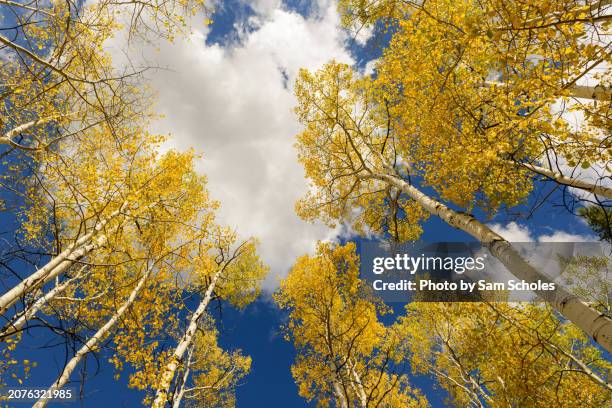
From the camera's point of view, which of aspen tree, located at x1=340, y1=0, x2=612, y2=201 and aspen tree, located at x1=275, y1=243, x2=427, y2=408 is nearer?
aspen tree, located at x1=340, y1=0, x2=612, y2=201

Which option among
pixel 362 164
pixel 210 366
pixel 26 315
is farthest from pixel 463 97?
pixel 210 366

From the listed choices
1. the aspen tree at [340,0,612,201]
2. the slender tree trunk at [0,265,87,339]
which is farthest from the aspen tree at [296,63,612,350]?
the slender tree trunk at [0,265,87,339]

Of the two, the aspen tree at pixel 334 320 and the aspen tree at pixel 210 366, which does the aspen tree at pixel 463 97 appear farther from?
the aspen tree at pixel 210 366

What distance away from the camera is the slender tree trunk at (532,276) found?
2.20m

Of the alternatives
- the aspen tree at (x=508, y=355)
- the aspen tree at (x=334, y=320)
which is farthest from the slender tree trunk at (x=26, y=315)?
the aspen tree at (x=334, y=320)

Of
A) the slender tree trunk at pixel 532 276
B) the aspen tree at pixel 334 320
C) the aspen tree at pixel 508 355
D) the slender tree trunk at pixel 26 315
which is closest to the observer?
the slender tree trunk at pixel 26 315

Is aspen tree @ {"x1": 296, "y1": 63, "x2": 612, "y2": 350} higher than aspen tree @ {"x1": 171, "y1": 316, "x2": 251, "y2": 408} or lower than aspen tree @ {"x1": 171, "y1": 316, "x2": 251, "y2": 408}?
higher

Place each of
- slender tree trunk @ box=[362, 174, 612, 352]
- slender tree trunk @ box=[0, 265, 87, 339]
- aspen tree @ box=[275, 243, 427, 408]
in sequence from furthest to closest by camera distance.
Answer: aspen tree @ box=[275, 243, 427, 408], slender tree trunk @ box=[362, 174, 612, 352], slender tree trunk @ box=[0, 265, 87, 339]

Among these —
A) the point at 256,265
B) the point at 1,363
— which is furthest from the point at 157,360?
the point at 256,265

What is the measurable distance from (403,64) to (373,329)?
302 inches

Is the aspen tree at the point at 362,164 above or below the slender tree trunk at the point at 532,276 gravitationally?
above

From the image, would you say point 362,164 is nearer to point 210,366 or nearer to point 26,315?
point 26,315

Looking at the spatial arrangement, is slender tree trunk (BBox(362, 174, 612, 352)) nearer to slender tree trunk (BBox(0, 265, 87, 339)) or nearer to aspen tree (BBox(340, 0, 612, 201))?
aspen tree (BBox(340, 0, 612, 201))

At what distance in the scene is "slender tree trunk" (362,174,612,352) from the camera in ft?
7.21
